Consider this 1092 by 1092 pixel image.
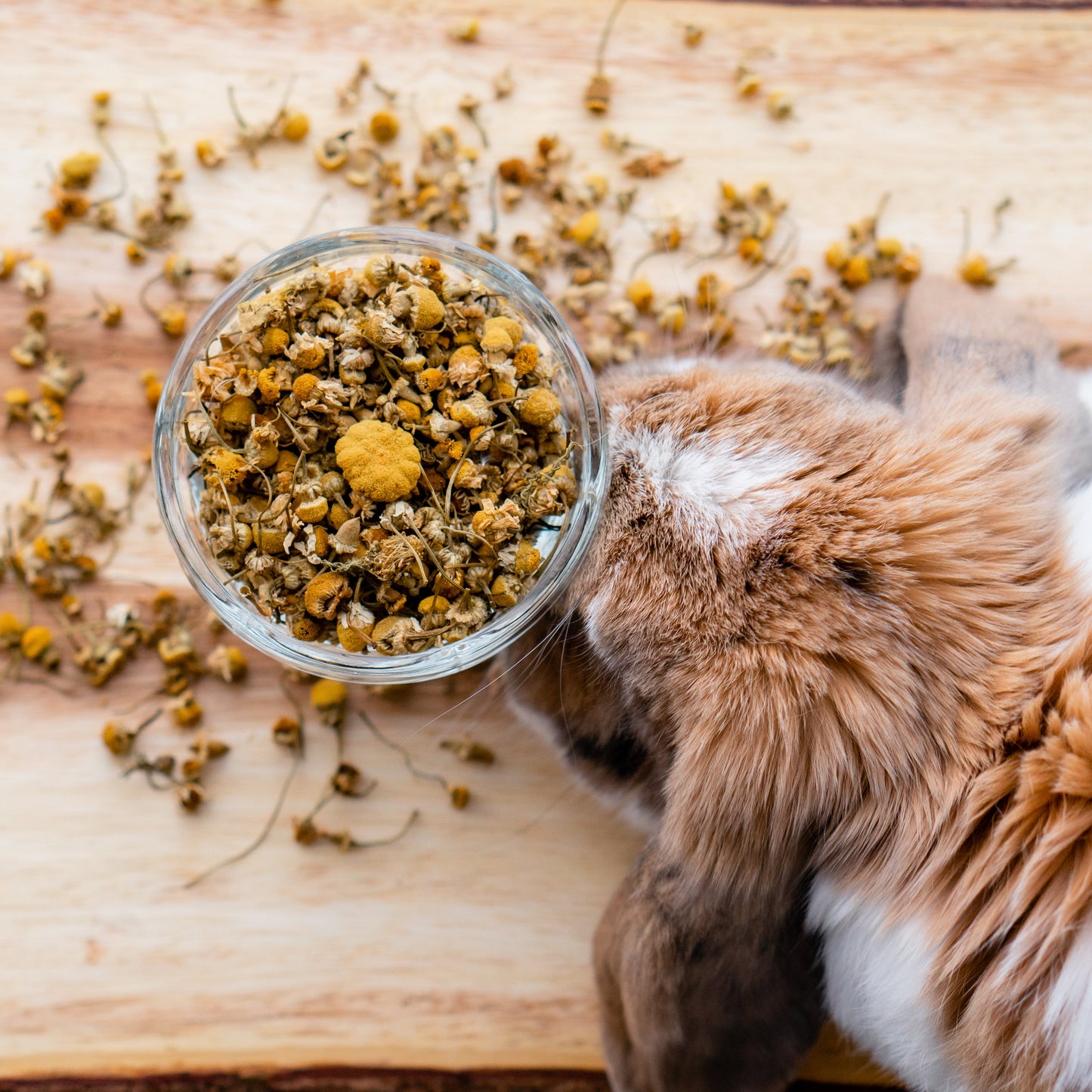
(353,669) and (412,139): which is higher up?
(412,139)


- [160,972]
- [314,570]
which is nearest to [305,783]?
[160,972]

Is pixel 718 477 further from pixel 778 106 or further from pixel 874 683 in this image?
pixel 778 106

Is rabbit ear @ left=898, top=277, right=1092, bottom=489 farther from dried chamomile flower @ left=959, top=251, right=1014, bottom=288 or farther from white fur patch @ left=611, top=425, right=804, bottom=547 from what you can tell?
white fur patch @ left=611, top=425, right=804, bottom=547

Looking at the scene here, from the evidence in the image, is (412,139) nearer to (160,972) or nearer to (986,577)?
(986,577)

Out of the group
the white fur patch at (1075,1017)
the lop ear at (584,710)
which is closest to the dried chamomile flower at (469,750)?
the lop ear at (584,710)

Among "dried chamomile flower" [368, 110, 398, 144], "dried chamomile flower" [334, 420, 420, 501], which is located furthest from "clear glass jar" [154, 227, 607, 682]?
"dried chamomile flower" [368, 110, 398, 144]

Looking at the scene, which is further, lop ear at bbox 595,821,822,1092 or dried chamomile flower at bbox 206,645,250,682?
dried chamomile flower at bbox 206,645,250,682
